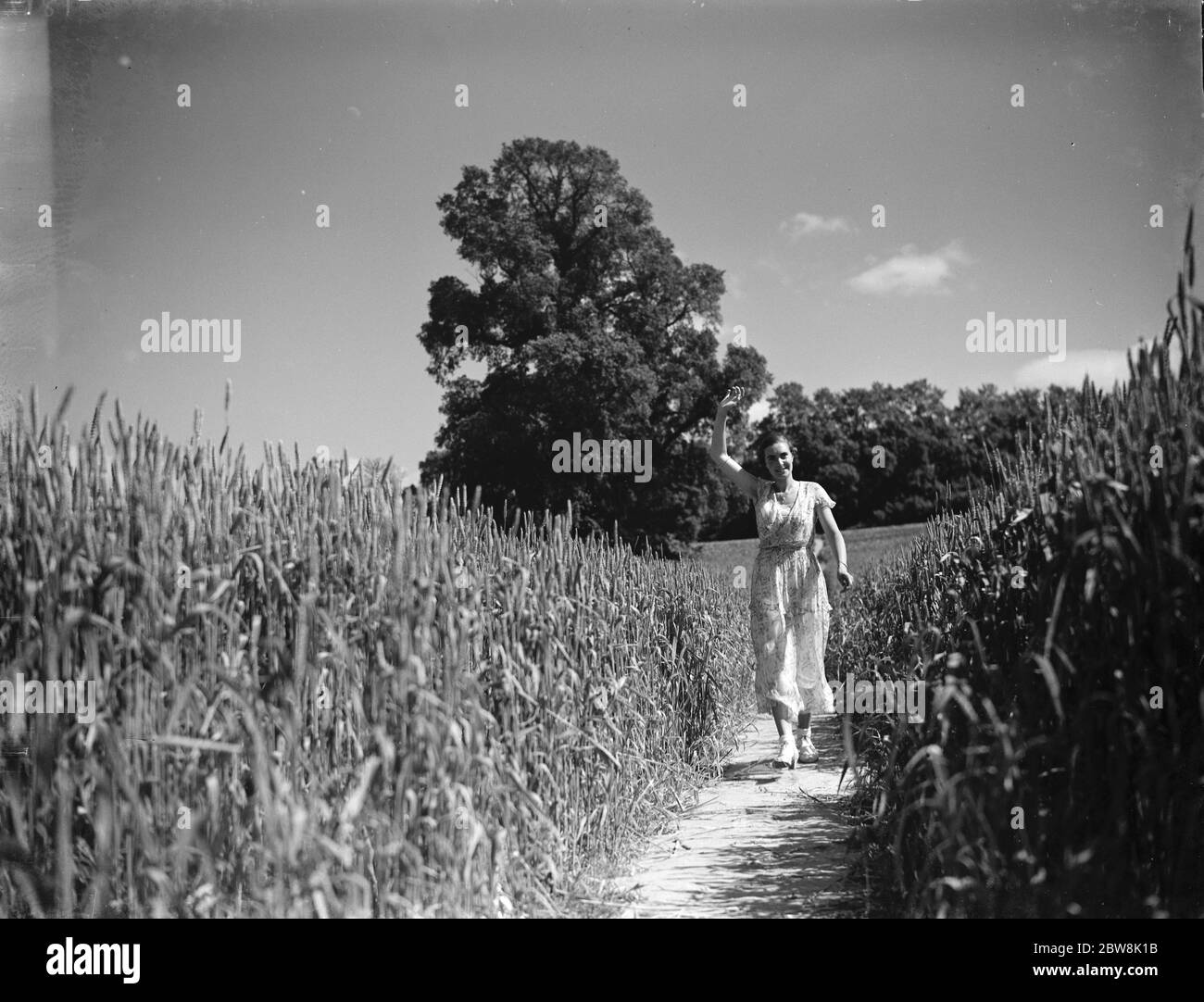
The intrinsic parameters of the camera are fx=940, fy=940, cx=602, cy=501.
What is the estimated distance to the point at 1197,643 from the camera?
2.56m

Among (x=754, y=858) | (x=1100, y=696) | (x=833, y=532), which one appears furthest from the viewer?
(x=833, y=532)

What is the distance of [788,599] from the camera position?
627cm

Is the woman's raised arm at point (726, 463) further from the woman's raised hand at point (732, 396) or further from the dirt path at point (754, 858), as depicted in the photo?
the dirt path at point (754, 858)

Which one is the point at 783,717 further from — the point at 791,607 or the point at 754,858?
the point at 754,858

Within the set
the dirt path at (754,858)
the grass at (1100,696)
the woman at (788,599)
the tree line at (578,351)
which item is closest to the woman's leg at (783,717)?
the woman at (788,599)

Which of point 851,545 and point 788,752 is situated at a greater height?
point 851,545

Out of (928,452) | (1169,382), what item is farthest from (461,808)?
(928,452)

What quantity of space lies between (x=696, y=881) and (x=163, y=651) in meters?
2.44

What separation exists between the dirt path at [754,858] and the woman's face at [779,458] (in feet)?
6.49

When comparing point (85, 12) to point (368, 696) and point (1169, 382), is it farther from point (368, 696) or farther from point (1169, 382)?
point (1169, 382)

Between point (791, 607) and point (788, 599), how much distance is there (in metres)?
0.06

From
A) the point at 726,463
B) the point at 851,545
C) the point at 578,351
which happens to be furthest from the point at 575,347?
the point at 726,463

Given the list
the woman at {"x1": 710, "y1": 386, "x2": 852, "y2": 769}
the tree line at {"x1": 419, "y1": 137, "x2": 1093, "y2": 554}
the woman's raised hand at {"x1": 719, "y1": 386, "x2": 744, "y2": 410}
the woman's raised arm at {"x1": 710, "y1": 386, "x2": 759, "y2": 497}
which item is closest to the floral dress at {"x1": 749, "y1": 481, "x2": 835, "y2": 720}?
the woman at {"x1": 710, "y1": 386, "x2": 852, "y2": 769}

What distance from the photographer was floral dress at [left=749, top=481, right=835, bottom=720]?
6195mm
